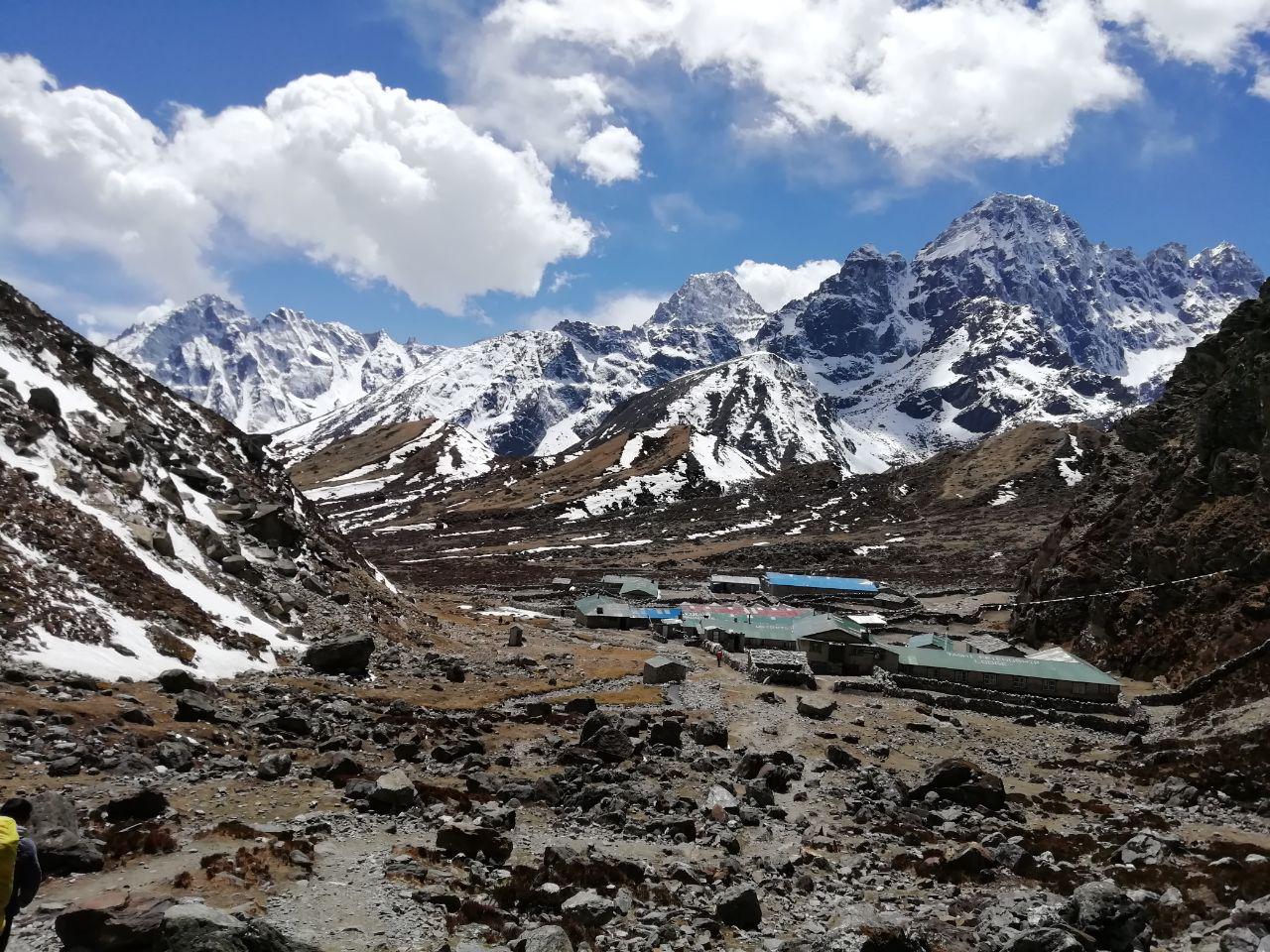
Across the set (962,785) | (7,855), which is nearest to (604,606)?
(962,785)

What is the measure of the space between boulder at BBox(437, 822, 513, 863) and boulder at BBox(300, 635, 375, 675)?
81.9 feet

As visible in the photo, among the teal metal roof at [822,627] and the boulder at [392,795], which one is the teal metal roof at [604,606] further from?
the boulder at [392,795]

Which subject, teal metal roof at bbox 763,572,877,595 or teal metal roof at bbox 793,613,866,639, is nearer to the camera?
teal metal roof at bbox 793,613,866,639

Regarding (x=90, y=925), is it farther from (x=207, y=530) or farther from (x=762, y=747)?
(x=207, y=530)

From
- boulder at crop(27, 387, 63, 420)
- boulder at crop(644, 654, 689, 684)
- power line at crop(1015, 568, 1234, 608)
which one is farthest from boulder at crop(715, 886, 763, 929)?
A: power line at crop(1015, 568, 1234, 608)

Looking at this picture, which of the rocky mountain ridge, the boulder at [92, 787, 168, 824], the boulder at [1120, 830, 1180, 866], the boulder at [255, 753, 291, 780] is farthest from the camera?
the rocky mountain ridge

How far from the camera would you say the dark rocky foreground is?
53.3ft

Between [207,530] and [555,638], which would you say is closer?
[207,530]

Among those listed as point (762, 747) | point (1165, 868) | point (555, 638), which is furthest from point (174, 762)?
point (555, 638)

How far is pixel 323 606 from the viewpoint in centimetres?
5475

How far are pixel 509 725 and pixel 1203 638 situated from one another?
4976 centimetres

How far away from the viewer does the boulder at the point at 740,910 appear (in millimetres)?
18797

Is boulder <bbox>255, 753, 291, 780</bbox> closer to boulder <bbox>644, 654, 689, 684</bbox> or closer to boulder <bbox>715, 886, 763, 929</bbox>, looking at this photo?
boulder <bbox>715, 886, 763, 929</bbox>

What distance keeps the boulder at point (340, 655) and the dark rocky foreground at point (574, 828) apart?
0.78 ft
